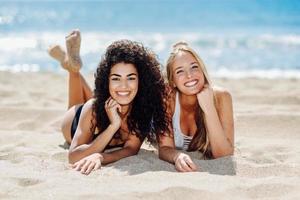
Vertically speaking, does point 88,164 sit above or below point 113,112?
below

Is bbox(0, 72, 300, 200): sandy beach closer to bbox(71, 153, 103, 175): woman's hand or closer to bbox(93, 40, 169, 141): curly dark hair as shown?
bbox(71, 153, 103, 175): woman's hand

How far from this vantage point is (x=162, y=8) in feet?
131

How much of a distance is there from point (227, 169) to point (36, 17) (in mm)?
30076

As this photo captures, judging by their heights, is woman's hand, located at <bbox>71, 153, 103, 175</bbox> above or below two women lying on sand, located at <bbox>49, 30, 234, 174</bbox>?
below

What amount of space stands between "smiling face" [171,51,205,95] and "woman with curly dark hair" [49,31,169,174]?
0.19 meters

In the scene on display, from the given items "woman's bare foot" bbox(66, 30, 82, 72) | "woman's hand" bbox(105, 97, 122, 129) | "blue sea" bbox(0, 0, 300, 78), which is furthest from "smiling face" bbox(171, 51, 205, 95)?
"blue sea" bbox(0, 0, 300, 78)

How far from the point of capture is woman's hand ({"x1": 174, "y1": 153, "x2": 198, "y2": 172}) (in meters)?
3.59

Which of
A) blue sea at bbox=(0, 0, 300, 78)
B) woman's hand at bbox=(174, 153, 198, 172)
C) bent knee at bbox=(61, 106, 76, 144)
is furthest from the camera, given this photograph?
blue sea at bbox=(0, 0, 300, 78)

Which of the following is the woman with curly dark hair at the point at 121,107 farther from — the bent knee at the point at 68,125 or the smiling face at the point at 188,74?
the bent knee at the point at 68,125

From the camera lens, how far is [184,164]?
11.9 ft

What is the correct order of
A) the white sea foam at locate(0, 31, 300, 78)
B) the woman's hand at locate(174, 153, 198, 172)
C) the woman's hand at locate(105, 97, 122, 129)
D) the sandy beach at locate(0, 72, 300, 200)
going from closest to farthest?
the sandy beach at locate(0, 72, 300, 200), the woman's hand at locate(174, 153, 198, 172), the woman's hand at locate(105, 97, 122, 129), the white sea foam at locate(0, 31, 300, 78)

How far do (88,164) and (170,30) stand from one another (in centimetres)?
2262

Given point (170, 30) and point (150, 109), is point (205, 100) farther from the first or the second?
point (170, 30)

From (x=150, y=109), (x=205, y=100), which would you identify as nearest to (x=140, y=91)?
(x=150, y=109)
